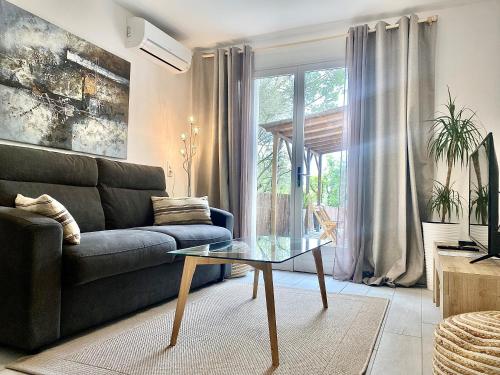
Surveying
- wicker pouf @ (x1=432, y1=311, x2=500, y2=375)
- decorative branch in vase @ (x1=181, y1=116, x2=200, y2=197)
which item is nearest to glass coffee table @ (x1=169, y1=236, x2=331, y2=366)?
wicker pouf @ (x1=432, y1=311, x2=500, y2=375)

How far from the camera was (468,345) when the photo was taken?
1165 mm

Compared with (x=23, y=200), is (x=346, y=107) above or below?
above

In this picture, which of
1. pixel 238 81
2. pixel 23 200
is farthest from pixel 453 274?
pixel 238 81

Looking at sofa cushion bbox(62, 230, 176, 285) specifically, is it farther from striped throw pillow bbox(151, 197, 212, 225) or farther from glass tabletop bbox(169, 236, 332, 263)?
striped throw pillow bbox(151, 197, 212, 225)

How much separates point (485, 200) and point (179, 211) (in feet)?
7.08

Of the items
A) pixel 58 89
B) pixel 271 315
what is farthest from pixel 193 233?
pixel 58 89

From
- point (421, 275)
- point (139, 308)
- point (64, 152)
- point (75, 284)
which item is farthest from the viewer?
point (421, 275)

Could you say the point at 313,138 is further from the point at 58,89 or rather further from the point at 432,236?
the point at 58,89

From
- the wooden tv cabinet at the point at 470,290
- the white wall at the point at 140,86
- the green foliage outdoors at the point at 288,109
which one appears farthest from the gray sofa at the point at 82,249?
the wooden tv cabinet at the point at 470,290

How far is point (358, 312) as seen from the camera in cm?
236

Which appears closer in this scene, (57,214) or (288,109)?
(57,214)

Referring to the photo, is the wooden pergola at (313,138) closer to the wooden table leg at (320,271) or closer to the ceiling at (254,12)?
the ceiling at (254,12)

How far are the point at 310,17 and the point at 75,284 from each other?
117 inches

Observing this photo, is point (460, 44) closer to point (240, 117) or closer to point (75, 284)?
point (240, 117)
